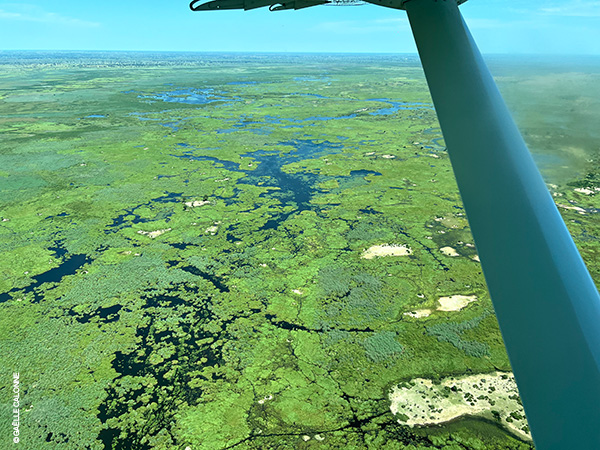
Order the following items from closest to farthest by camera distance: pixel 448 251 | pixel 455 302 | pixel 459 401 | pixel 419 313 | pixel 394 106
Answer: pixel 459 401, pixel 419 313, pixel 455 302, pixel 448 251, pixel 394 106

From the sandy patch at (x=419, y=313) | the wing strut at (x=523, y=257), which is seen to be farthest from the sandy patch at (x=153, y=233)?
the wing strut at (x=523, y=257)

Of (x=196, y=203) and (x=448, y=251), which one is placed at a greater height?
(x=196, y=203)

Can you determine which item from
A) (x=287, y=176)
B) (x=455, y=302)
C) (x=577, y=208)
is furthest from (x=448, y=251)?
(x=287, y=176)

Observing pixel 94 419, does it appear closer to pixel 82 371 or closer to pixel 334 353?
pixel 82 371

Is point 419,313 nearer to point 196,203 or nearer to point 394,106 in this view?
point 196,203

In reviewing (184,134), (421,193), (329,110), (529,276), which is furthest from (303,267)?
(329,110)

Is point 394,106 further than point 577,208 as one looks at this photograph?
Yes

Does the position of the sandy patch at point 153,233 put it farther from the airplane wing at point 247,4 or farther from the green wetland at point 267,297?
the airplane wing at point 247,4
